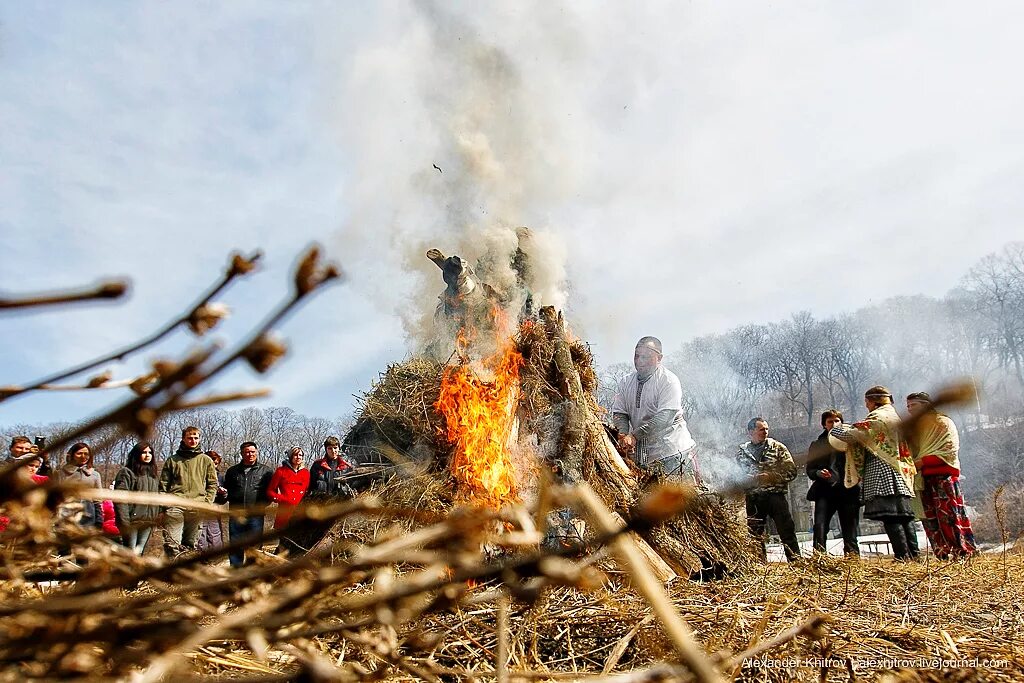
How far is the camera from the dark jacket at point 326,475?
754 cm

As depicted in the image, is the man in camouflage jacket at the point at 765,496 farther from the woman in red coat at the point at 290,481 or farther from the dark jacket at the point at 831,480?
the woman in red coat at the point at 290,481

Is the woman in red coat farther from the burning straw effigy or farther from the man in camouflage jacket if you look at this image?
the man in camouflage jacket

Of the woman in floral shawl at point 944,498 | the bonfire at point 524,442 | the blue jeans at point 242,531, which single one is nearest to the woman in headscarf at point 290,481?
the blue jeans at point 242,531

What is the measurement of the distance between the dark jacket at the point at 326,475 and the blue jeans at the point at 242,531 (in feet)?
A: 2.30


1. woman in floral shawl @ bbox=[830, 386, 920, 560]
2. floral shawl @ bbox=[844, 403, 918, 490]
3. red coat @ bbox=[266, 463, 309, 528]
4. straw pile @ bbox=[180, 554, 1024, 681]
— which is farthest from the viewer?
red coat @ bbox=[266, 463, 309, 528]

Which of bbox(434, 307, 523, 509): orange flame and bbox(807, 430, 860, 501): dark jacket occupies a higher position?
bbox(434, 307, 523, 509): orange flame

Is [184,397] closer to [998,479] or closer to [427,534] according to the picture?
[427,534]

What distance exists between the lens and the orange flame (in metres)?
5.76

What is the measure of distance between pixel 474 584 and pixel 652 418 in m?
4.13

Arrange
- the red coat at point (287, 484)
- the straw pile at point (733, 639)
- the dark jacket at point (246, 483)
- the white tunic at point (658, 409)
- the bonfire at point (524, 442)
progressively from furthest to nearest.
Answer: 1. the dark jacket at point (246, 483)
2. the red coat at point (287, 484)
3. the white tunic at point (658, 409)
4. the bonfire at point (524, 442)
5. the straw pile at point (733, 639)

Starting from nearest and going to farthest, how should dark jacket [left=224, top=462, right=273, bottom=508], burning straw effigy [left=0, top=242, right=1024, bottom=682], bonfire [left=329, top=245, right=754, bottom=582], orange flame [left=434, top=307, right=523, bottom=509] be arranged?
burning straw effigy [left=0, top=242, right=1024, bottom=682] → bonfire [left=329, top=245, right=754, bottom=582] → orange flame [left=434, top=307, right=523, bottom=509] → dark jacket [left=224, top=462, right=273, bottom=508]

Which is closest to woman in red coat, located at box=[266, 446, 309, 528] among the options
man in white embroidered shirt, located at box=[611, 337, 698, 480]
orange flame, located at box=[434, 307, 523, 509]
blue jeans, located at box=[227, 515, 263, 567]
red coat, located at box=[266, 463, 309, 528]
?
red coat, located at box=[266, 463, 309, 528]

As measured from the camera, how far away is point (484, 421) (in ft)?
20.5

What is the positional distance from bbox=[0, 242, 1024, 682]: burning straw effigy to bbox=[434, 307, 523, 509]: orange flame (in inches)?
1.0
